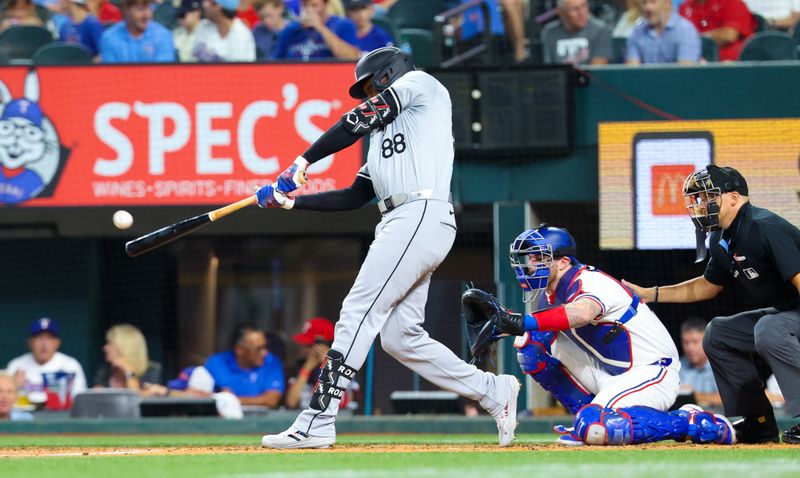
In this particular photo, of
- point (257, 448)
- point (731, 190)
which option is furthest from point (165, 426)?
point (731, 190)

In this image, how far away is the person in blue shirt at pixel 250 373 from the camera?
36.9 ft

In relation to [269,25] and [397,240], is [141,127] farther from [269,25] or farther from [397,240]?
[397,240]

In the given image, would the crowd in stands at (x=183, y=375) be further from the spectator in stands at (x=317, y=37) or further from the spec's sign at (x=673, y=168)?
the spec's sign at (x=673, y=168)

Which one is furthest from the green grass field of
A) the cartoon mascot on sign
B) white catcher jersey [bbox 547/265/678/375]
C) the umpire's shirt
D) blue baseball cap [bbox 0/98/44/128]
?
blue baseball cap [bbox 0/98/44/128]

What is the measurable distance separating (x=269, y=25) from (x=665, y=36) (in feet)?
11.9

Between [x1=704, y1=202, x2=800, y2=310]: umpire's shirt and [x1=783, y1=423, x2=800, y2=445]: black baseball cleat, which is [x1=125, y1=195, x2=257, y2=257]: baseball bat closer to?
[x1=704, y1=202, x2=800, y2=310]: umpire's shirt

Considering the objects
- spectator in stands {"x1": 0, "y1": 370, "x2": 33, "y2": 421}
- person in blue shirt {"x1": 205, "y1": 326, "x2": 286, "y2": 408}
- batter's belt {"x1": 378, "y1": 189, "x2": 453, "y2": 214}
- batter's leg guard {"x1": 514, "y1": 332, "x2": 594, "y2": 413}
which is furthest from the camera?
person in blue shirt {"x1": 205, "y1": 326, "x2": 286, "y2": 408}

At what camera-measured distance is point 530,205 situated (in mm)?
11211

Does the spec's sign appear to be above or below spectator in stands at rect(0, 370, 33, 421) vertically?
above

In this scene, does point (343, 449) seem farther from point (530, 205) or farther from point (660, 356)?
point (530, 205)

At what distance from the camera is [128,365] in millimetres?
11445

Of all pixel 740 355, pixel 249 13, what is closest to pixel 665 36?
pixel 249 13

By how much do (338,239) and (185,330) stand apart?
181 centimetres

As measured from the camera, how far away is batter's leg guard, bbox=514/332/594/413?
6453 mm
